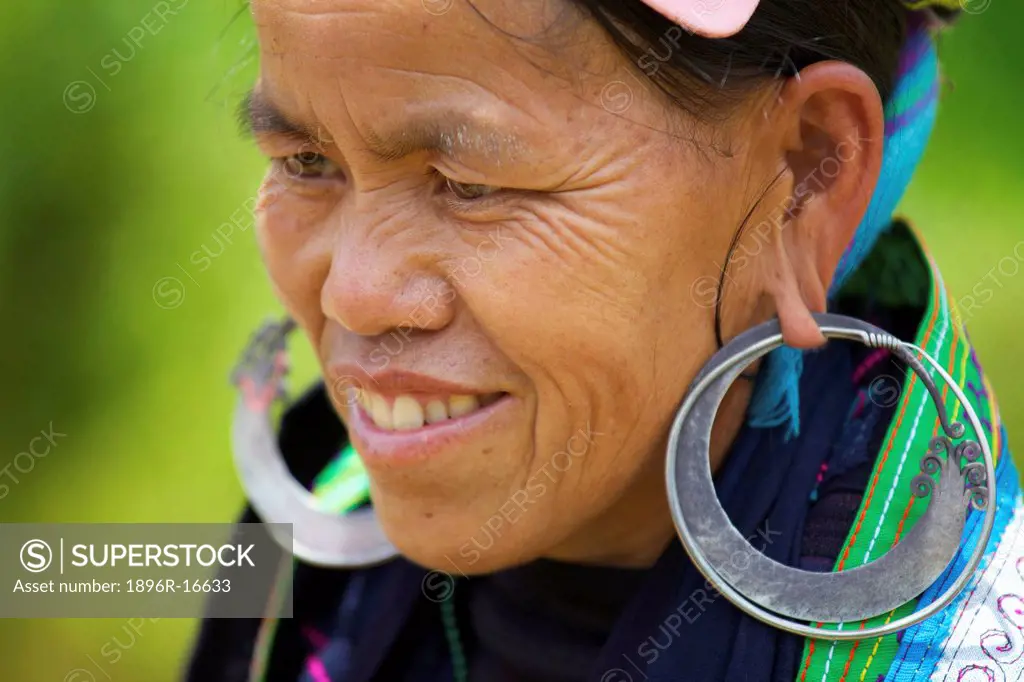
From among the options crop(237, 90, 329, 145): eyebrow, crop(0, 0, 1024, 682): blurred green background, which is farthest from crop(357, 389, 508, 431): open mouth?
crop(0, 0, 1024, 682): blurred green background

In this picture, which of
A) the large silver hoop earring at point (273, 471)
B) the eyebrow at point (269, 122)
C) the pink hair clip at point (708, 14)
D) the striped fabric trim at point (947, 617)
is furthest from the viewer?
the large silver hoop earring at point (273, 471)

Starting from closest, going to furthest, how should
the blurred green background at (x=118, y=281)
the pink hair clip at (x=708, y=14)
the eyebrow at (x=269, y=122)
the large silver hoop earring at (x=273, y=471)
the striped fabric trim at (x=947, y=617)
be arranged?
the pink hair clip at (x=708, y=14) → the striped fabric trim at (x=947, y=617) → the eyebrow at (x=269, y=122) → the large silver hoop earring at (x=273, y=471) → the blurred green background at (x=118, y=281)

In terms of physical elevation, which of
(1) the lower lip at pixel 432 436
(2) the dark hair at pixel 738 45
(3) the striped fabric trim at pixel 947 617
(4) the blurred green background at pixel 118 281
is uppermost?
(2) the dark hair at pixel 738 45

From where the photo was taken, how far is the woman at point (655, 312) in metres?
1.59

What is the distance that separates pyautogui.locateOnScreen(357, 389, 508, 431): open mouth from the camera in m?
1.76

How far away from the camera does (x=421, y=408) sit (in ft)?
5.84

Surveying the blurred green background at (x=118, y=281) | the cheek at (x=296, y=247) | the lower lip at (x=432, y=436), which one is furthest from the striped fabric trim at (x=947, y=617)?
the blurred green background at (x=118, y=281)

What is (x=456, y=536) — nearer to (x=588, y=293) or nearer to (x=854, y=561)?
(x=588, y=293)

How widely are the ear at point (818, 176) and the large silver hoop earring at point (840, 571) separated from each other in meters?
0.06

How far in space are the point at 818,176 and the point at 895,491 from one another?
1.61 feet

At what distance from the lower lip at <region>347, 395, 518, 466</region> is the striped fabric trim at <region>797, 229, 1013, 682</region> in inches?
21.6

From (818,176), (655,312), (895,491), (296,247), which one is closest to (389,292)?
(296,247)

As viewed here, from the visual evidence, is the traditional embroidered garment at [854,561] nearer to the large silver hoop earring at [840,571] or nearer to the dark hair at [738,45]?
the large silver hoop earring at [840,571]

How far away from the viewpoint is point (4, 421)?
4121 millimetres
